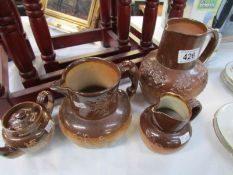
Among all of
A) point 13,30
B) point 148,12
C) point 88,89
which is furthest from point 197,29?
point 13,30

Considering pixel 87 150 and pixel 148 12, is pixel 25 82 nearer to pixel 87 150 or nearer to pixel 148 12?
pixel 87 150

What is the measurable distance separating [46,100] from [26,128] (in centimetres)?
10

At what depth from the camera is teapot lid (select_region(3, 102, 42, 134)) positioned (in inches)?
16.0

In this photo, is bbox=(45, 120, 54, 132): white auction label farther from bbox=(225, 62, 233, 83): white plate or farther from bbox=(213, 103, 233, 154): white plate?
bbox=(225, 62, 233, 83): white plate

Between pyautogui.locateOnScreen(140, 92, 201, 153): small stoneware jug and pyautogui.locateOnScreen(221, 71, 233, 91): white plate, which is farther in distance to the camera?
pyautogui.locateOnScreen(221, 71, 233, 91): white plate

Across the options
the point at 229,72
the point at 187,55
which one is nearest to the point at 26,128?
the point at 187,55

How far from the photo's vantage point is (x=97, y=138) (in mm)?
417

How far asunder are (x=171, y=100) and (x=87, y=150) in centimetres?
21

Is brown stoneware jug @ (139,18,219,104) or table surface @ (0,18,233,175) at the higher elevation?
brown stoneware jug @ (139,18,219,104)

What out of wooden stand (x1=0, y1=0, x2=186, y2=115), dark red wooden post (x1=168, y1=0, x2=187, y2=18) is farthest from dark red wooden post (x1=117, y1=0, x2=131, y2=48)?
dark red wooden post (x1=168, y1=0, x2=187, y2=18)

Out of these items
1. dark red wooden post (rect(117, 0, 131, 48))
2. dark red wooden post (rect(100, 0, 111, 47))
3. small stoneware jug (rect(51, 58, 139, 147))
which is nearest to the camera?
small stoneware jug (rect(51, 58, 139, 147))

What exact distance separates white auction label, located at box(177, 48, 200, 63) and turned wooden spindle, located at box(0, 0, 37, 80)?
328mm

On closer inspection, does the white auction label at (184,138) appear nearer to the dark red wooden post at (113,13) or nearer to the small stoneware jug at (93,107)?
the small stoneware jug at (93,107)

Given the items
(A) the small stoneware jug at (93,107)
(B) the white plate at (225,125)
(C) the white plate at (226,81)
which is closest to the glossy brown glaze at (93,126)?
(A) the small stoneware jug at (93,107)
